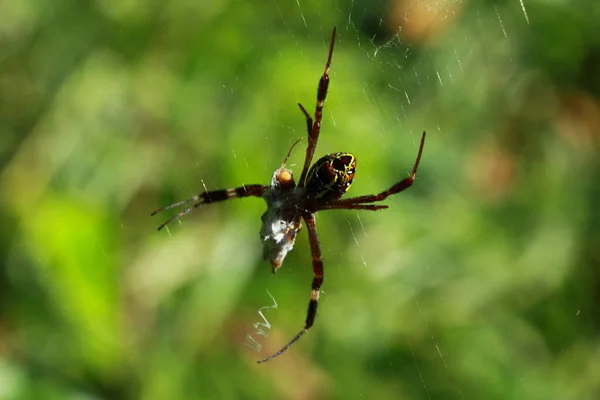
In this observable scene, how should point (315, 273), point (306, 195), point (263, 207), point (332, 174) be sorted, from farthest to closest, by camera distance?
point (263, 207) < point (315, 273) < point (306, 195) < point (332, 174)

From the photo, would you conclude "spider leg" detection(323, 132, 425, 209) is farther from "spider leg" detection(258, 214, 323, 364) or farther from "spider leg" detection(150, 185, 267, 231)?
"spider leg" detection(150, 185, 267, 231)

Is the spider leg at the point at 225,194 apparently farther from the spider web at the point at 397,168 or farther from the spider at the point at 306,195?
the spider web at the point at 397,168

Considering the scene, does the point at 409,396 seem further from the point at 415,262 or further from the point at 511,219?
the point at 511,219

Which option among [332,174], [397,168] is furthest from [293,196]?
[397,168]

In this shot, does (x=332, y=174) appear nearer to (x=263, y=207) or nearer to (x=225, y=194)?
(x=225, y=194)

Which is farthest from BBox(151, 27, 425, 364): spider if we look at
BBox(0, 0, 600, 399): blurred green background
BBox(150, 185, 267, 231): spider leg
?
BBox(0, 0, 600, 399): blurred green background
